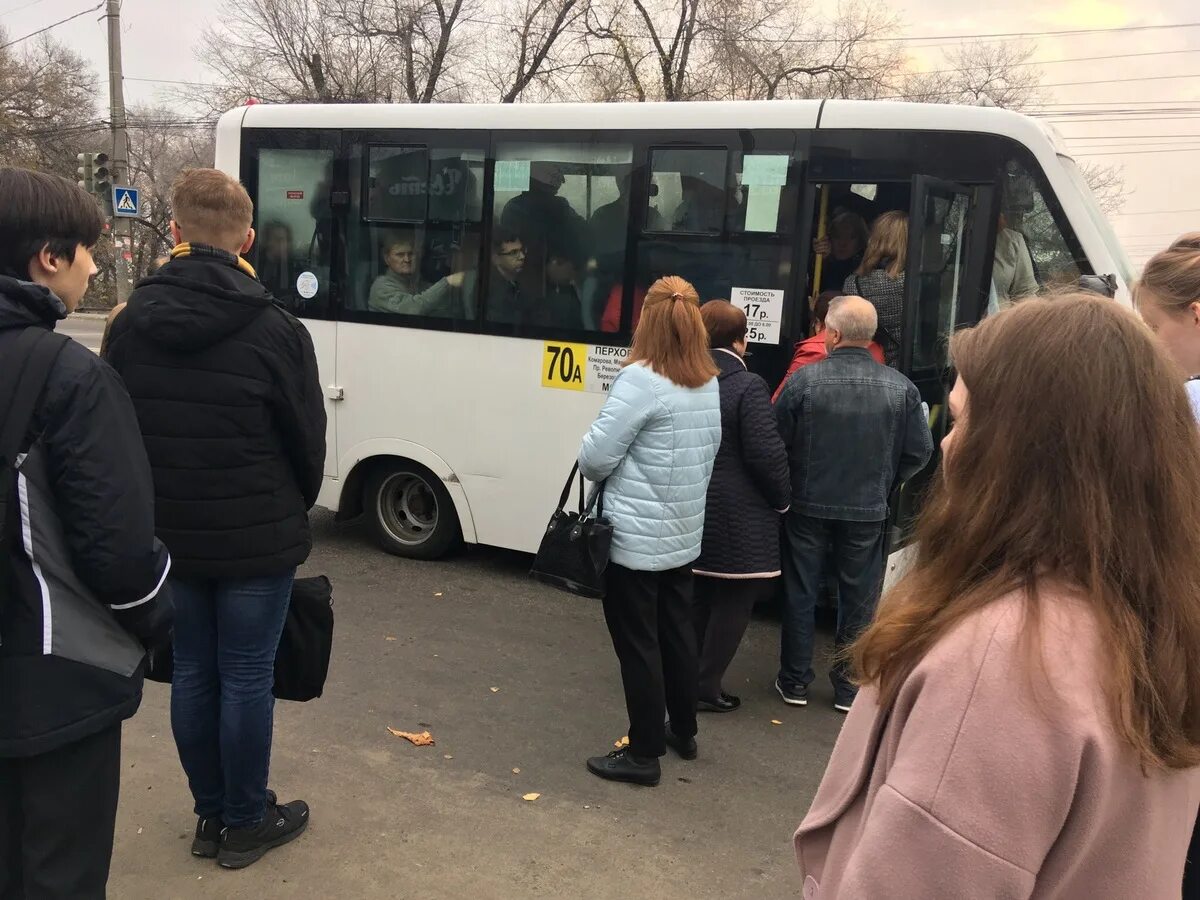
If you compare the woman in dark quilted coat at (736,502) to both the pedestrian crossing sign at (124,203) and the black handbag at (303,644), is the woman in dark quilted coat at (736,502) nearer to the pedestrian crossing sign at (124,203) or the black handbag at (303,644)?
the black handbag at (303,644)

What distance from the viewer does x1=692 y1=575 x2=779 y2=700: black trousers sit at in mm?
4137

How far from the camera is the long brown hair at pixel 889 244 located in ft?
15.8

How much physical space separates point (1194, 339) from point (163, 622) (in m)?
2.53

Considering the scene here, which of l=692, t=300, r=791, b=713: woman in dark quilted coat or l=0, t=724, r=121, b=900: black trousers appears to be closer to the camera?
l=0, t=724, r=121, b=900: black trousers

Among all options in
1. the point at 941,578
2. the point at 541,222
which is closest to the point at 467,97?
the point at 541,222

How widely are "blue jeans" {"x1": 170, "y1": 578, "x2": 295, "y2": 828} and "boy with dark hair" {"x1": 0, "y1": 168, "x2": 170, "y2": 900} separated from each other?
0.65 meters

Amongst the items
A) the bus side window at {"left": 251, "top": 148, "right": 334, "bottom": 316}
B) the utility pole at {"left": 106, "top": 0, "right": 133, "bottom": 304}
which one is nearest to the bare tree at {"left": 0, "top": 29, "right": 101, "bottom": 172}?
the utility pole at {"left": 106, "top": 0, "right": 133, "bottom": 304}

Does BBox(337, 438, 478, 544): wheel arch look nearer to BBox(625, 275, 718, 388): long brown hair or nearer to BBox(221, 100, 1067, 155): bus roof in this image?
BBox(221, 100, 1067, 155): bus roof

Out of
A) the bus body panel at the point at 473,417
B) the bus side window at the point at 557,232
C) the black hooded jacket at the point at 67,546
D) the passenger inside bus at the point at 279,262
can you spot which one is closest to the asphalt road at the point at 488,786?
the bus body panel at the point at 473,417

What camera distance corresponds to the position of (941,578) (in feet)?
3.88

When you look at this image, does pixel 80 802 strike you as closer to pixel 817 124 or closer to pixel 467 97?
pixel 817 124

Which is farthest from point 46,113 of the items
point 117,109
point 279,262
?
point 279,262

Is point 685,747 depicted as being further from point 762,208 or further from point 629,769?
point 762,208

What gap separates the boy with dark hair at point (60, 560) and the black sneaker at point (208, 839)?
36.1 inches
